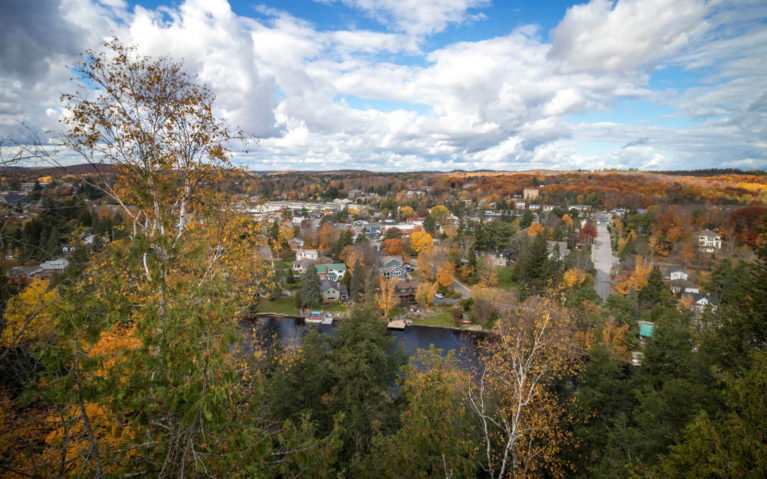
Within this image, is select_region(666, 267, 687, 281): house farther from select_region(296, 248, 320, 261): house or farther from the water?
select_region(296, 248, 320, 261): house

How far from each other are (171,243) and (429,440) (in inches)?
133

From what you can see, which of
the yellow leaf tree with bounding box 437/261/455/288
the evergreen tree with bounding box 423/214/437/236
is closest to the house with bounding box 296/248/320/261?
the yellow leaf tree with bounding box 437/261/455/288

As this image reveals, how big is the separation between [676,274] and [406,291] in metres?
20.6

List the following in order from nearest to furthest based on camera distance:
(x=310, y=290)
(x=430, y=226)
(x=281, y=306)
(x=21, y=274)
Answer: (x=21, y=274)
(x=310, y=290)
(x=281, y=306)
(x=430, y=226)

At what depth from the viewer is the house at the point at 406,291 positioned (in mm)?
24062

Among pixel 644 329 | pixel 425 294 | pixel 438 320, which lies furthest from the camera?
pixel 425 294

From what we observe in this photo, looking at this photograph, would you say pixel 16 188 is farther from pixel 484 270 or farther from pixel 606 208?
pixel 606 208

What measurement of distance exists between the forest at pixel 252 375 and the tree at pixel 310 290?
1123 centimetres

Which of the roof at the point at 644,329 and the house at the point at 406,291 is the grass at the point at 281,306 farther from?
the roof at the point at 644,329

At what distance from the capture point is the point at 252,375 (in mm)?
6617

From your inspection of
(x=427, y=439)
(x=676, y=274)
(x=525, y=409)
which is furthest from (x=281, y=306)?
(x=676, y=274)

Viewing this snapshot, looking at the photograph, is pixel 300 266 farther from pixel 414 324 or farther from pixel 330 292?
pixel 414 324

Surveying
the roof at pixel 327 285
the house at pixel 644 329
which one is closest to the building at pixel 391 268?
the roof at pixel 327 285

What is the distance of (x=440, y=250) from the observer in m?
29.4
